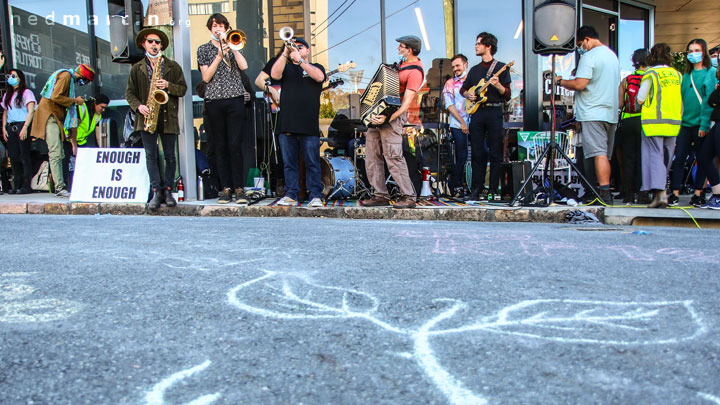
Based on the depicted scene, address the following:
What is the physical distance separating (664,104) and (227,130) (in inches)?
203

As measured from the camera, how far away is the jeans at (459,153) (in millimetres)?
8578

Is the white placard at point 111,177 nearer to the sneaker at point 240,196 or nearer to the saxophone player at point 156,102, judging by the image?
the saxophone player at point 156,102

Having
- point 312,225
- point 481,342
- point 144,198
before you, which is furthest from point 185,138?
point 481,342

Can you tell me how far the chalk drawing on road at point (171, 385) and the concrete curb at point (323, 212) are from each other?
16.4 ft

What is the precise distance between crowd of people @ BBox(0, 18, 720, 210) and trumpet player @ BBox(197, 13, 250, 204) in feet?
0.04

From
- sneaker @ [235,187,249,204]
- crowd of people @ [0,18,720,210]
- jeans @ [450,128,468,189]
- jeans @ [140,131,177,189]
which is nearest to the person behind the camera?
crowd of people @ [0,18,720,210]

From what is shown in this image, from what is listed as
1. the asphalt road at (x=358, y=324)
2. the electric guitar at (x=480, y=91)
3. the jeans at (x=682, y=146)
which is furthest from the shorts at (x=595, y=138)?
the asphalt road at (x=358, y=324)

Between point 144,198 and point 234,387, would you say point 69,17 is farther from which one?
point 234,387

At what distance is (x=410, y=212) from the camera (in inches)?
269

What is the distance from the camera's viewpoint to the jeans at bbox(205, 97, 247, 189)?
7.39 m

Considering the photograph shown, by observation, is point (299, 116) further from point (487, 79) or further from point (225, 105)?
point (487, 79)

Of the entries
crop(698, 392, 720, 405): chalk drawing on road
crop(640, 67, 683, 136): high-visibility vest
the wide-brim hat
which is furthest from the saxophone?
crop(698, 392, 720, 405): chalk drawing on road

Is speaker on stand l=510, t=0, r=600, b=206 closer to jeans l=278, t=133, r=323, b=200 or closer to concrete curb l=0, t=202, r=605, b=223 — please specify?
concrete curb l=0, t=202, r=605, b=223

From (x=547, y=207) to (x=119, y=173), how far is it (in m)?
5.42
